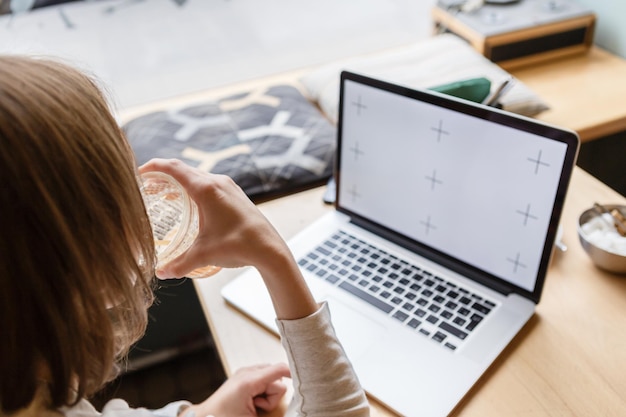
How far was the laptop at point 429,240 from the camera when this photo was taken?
0.75 metres

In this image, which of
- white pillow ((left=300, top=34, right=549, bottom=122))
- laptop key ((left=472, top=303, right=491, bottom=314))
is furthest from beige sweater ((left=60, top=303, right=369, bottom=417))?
white pillow ((left=300, top=34, right=549, bottom=122))

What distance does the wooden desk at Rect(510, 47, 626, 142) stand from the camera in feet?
4.32

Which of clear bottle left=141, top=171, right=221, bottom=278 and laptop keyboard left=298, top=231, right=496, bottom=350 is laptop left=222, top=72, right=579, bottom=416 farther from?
clear bottle left=141, top=171, right=221, bottom=278

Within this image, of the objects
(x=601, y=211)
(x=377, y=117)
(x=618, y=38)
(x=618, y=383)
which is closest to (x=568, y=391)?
(x=618, y=383)

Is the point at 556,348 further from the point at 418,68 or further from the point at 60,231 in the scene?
the point at 418,68

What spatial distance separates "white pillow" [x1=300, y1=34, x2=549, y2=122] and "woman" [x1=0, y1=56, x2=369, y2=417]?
92 cm

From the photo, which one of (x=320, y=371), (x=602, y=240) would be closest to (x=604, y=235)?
(x=602, y=240)

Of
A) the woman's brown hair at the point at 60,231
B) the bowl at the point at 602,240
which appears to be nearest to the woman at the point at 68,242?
the woman's brown hair at the point at 60,231

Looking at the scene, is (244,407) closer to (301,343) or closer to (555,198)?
(301,343)

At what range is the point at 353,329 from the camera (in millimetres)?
816

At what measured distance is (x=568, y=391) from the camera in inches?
28.4

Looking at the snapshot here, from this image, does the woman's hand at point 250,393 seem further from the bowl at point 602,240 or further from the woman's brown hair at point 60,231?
the bowl at point 602,240

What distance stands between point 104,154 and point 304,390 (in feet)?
1.17

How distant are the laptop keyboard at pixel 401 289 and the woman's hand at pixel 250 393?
0.59ft
